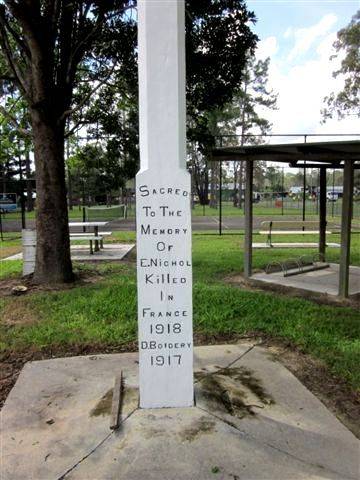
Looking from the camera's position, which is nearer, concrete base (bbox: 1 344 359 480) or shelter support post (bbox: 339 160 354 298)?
concrete base (bbox: 1 344 359 480)

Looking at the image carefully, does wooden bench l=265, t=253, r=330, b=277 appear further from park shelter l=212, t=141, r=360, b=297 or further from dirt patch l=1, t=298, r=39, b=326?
dirt patch l=1, t=298, r=39, b=326

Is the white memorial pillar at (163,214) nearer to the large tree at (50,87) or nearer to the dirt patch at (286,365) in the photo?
the dirt patch at (286,365)

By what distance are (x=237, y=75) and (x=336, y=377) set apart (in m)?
6.13

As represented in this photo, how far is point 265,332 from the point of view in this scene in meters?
5.23

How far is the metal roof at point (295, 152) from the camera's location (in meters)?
6.35

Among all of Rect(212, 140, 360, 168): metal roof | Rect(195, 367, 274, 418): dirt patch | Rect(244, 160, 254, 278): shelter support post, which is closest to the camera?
Rect(195, 367, 274, 418): dirt patch

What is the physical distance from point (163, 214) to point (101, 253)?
329 inches

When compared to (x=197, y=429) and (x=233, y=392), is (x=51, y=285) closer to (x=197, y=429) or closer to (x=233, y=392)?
(x=233, y=392)

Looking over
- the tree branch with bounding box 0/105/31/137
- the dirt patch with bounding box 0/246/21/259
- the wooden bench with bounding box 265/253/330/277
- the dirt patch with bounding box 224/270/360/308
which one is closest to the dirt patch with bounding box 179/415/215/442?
the dirt patch with bounding box 224/270/360/308

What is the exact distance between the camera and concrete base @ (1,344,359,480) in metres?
2.63

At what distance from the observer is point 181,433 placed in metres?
2.95

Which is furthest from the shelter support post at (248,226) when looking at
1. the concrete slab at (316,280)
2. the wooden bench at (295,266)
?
the wooden bench at (295,266)

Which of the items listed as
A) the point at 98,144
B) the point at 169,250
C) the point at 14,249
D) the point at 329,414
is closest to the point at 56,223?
the point at 98,144

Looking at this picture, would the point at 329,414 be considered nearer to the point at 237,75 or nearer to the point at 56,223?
the point at 56,223
